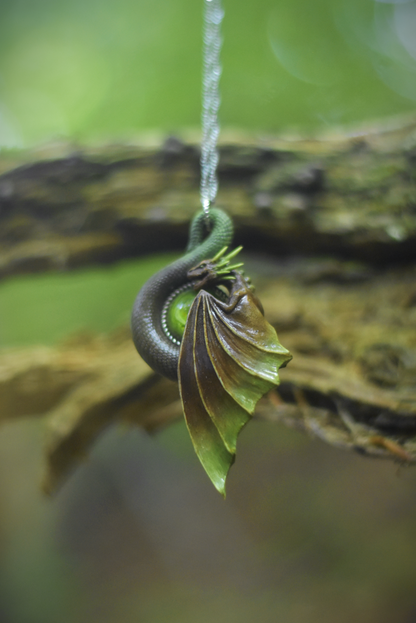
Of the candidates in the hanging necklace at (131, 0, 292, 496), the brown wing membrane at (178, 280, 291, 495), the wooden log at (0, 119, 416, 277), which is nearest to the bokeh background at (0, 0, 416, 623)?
the wooden log at (0, 119, 416, 277)

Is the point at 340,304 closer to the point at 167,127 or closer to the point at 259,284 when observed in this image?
the point at 259,284

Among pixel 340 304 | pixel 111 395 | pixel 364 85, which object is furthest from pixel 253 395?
pixel 364 85

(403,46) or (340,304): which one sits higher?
(403,46)

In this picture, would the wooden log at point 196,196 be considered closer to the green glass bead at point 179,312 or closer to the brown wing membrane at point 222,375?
the green glass bead at point 179,312

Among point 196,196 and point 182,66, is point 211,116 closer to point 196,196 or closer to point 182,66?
point 196,196

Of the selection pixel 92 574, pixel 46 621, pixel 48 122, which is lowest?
pixel 46 621

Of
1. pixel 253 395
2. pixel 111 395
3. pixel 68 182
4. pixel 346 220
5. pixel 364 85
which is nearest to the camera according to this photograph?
pixel 253 395

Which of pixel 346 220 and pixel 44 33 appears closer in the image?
pixel 346 220
